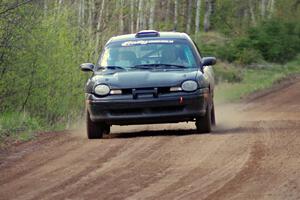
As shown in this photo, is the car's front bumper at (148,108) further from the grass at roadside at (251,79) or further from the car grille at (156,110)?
the grass at roadside at (251,79)

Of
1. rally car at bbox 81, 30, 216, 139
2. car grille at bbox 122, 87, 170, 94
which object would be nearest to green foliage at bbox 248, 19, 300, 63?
rally car at bbox 81, 30, 216, 139

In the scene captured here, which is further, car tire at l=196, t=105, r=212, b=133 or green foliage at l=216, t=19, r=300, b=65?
green foliage at l=216, t=19, r=300, b=65

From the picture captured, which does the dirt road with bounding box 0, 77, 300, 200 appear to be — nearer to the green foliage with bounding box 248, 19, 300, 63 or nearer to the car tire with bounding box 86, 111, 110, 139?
the car tire with bounding box 86, 111, 110, 139

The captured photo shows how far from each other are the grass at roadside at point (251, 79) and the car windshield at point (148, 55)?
10902mm

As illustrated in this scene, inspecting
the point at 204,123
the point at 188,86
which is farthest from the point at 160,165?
the point at 204,123

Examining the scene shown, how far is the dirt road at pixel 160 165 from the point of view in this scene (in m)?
8.38

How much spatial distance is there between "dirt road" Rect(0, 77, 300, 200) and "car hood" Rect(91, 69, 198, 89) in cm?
75

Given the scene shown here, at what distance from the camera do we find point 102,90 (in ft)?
44.7

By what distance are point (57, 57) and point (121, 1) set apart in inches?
859

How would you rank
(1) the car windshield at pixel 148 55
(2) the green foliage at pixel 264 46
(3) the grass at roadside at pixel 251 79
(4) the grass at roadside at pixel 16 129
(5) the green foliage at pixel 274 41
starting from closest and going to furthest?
1. (4) the grass at roadside at pixel 16 129
2. (1) the car windshield at pixel 148 55
3. (3) the grass at roadside at pixel 251 79
4. (2) the green foliage at pixel 264 46
5. (5) the green foliage at pixel 274 41

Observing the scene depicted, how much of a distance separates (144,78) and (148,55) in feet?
3.90

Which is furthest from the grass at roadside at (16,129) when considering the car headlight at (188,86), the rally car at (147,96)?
the car headlight at (188,86)

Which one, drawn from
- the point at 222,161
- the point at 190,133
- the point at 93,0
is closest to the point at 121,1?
the point at 93,0

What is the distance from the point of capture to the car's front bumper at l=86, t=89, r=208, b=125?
530 inches
